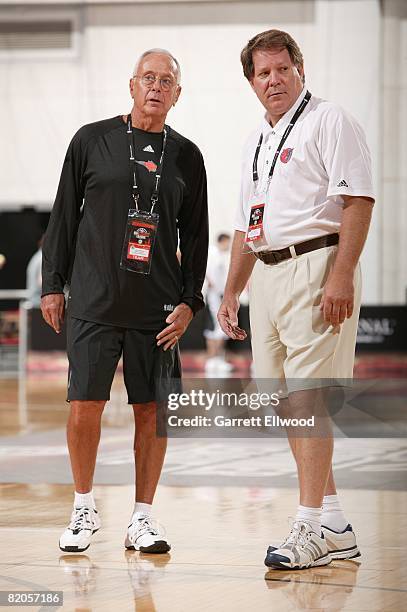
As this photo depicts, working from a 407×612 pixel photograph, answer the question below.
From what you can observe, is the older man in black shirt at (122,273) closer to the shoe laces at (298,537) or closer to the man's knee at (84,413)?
the man's knee at (84,413)

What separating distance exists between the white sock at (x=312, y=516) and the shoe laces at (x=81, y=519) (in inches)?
30.7

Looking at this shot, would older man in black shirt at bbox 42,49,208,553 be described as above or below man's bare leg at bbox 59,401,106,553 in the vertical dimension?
above

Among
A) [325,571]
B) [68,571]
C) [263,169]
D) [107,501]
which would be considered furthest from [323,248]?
[107,501]

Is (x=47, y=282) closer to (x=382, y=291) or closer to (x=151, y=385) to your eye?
(x=151, y=385)

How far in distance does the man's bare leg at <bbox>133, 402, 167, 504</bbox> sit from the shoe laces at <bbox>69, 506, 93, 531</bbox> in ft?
0.67

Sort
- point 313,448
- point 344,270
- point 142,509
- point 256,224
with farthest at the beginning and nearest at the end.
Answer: point 142,509, point 256,224, point 313,448, point 344,270

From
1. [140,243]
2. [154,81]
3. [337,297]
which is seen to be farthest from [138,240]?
[337,297]

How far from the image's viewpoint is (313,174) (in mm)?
4043

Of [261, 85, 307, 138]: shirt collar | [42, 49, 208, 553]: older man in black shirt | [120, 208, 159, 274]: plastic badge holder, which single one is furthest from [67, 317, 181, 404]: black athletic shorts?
[261, 85, 307, 138]: shirt collar

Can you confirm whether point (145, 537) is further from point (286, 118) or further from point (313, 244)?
point (286, 118)

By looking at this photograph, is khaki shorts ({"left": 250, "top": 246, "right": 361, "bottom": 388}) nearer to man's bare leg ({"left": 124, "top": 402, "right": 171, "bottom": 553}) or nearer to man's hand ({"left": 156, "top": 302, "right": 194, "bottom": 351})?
man's hand ({"left": 156, "top": 302, "right": 194, "bottom": 351})

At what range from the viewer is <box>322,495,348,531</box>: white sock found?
423 cm

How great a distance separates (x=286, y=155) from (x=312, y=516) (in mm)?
1230

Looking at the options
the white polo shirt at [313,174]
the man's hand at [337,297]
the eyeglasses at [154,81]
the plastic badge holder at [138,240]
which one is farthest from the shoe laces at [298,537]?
the eyeglasses at [154,81]
